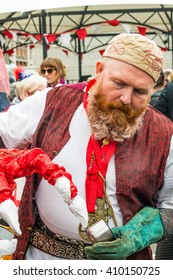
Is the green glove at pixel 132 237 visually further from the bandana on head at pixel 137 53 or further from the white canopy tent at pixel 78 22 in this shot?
the white canopy tent at pixel 78 22

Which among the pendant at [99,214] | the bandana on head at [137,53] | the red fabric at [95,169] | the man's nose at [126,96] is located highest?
the bandana on head at [137,53]

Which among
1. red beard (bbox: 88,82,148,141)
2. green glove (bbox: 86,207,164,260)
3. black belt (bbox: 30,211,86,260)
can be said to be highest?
red beard (bbox: 88,82,148,141)

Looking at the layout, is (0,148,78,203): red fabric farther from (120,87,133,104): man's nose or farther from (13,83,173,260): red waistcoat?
(120,87,133,104): man's nose

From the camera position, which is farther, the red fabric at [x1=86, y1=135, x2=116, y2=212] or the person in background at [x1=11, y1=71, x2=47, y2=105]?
the person in background at [x1=11, y1=71, x2=47, y2=105]

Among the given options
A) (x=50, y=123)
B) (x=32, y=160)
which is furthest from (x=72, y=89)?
(x=32, y=160)

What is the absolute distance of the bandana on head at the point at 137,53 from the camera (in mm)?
1974

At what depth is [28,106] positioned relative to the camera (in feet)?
7.02

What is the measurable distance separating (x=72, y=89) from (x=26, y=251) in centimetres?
60

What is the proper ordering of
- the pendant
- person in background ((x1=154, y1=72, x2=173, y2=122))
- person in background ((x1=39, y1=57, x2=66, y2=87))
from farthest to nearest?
person in background ((x1=39, y1=57, x2=66, y2=87)), person in background ((x1=154, y1=72, x2=173, y2=122)), the pendant

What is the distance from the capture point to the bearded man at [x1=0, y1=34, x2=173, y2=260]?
6.49 ft

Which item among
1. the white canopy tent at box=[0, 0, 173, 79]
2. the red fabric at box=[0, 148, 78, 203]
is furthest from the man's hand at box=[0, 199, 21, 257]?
the white canopy tent at box=[0, 0, 173, 79]

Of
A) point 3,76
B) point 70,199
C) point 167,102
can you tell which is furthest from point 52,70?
point 70,199

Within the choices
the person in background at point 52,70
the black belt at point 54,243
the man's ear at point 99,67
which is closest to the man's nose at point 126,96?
the man's ear at point 99,67
